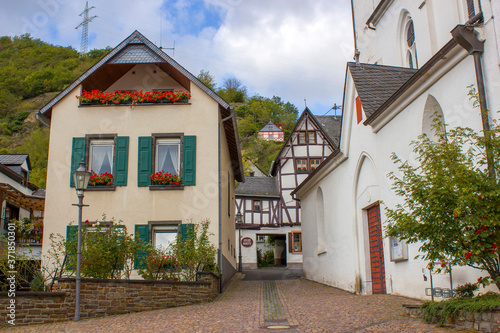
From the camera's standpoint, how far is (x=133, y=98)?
1625cm

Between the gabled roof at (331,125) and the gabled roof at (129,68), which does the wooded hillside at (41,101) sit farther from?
the gabled roof at (129,68)

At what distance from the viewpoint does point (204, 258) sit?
1306 centimetres

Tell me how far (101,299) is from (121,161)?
6.01 m

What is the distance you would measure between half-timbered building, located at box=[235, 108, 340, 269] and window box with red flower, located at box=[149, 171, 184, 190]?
20961mm

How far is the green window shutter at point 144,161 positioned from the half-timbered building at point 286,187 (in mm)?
20939

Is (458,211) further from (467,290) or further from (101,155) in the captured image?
(101,155)

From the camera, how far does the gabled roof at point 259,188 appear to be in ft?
124

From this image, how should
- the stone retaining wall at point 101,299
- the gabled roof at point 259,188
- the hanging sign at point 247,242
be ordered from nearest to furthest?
the stone retaining wall at point 101,299
the hanging sign at point 247,242
the gabled roof at point 259,188

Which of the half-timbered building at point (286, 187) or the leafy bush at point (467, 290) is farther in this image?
the half-timbered building at point (286, 187)

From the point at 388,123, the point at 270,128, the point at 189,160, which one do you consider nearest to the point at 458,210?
the point at 388,123

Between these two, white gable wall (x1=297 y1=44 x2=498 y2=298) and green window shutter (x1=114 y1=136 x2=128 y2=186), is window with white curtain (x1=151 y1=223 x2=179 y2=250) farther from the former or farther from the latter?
white gable wall (x1=297 y1=44 x2=498 y2=298)

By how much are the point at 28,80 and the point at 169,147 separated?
7673 centimetres

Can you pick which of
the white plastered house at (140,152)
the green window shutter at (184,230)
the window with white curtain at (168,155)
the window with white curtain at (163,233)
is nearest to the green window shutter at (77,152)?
the white plastered house at (140,152)

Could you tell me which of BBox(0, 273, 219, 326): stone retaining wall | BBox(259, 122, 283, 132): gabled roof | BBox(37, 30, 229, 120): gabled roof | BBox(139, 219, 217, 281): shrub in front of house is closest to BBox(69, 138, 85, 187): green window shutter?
BBox(37, 30, 229, 120): gabled roof
